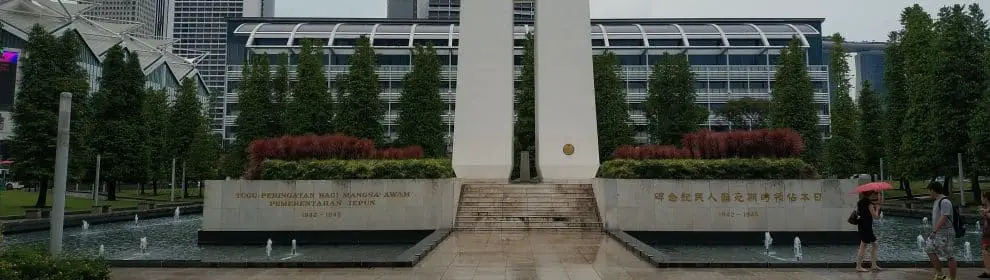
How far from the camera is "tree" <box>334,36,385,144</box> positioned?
103 ft

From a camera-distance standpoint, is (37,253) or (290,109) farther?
(290,109)

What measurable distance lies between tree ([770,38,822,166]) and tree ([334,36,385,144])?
19683 mm

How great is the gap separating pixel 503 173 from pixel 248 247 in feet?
28.9

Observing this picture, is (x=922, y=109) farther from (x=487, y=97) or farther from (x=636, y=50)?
(x=636, y=50)

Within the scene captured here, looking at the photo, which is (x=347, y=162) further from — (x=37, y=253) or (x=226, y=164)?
(x=226, y=164)

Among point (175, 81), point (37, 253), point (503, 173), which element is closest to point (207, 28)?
point (175, 81)

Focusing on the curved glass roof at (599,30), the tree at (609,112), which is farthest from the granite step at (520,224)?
the curved glass roof at (599,30)

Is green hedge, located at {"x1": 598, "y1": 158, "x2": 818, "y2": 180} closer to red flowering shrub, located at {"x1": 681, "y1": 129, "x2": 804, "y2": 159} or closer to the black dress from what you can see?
red flowering shrub, located at {"x1": 681, "y1": 129, "x2": 804, "y2": 159}

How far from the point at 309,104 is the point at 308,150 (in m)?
16.1

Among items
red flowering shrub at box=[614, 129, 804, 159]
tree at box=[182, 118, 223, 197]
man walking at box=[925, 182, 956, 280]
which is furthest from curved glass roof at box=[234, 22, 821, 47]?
man walking at box=[925, 182, 956, 280]

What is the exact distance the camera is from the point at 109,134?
29984 millimetres

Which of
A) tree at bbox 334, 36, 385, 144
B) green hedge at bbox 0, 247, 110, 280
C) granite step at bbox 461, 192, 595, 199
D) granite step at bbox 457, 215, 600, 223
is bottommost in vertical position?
granite step at bbox 457, 215, 600, 223

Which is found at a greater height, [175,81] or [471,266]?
[175,81]

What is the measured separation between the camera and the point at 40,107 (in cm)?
2491
